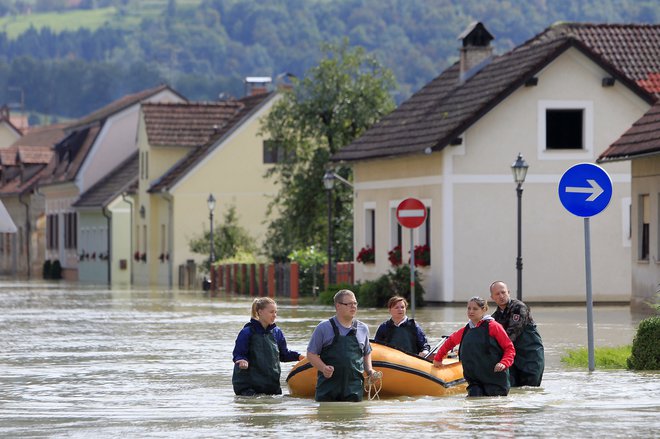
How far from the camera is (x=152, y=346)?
26.4m

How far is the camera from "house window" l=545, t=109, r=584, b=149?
43250 millimetres

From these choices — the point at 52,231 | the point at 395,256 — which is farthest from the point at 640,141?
the point at 52,231

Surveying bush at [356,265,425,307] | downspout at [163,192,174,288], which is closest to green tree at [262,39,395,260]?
downspout at [163,192,174,288]

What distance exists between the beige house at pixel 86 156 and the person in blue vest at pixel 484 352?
63.2m

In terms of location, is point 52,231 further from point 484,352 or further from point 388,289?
point 484,352

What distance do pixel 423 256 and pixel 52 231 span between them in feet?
171

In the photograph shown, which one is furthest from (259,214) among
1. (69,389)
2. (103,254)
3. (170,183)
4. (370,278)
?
(69,389)

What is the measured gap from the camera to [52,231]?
9212 cm

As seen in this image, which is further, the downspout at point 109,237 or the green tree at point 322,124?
the downspout at point 109,237

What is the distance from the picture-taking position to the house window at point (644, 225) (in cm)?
3627

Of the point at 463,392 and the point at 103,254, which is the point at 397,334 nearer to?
the point at 463,392

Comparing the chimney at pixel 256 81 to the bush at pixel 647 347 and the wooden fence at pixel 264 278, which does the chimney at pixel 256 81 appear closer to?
the wooden fence at pixel 264 278

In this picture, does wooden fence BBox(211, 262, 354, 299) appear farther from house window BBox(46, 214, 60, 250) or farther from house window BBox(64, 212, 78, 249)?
house window BBox(46, 214, 60, 250)

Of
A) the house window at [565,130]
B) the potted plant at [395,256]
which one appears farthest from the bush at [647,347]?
the potted plant at [395,256]
